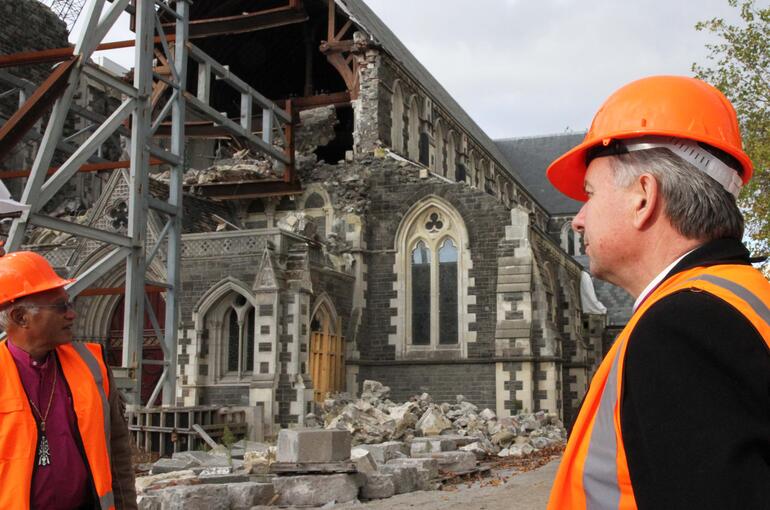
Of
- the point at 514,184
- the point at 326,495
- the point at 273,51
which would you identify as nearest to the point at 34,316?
the point at 326,495

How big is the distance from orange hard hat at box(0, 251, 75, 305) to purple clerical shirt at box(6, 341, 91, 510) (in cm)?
21

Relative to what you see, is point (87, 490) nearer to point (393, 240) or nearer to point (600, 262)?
point (600, 262)

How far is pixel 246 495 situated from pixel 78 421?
18.2 feet

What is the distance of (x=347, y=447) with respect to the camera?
961 cm

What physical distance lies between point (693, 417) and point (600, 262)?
540 mm

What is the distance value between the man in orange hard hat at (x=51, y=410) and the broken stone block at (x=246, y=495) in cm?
508

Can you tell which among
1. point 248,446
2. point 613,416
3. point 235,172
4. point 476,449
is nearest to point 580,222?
point 613,416

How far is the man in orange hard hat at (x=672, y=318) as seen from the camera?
1.19 m

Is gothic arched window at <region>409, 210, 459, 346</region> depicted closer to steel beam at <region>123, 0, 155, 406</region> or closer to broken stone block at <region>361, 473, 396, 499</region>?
steel beam at <region>123, 0, 155, 406</region>

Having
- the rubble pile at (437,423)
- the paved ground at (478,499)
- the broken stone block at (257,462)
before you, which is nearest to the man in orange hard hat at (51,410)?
the paved ground at (478,499)

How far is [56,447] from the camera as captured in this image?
9.95 feet

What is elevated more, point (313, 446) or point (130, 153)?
point (130, 153)

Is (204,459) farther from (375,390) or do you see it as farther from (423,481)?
(375,390)

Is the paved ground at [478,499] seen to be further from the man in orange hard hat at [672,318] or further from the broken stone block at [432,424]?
the man in orange hard hat at [672,318]
